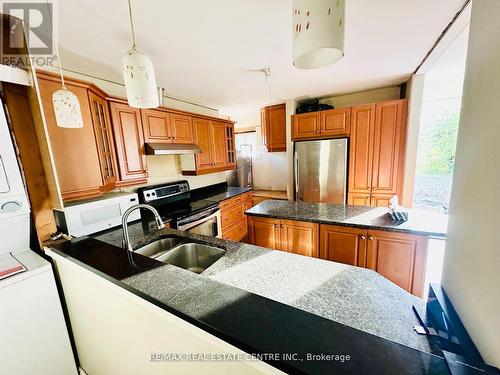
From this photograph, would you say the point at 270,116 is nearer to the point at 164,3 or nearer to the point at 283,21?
the point at 283,21

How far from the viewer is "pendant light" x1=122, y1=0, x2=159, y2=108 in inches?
33.5

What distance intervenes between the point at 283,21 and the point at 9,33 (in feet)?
5.58

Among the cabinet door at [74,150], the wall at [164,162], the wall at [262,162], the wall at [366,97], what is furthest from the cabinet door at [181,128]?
the wall at [366,97]

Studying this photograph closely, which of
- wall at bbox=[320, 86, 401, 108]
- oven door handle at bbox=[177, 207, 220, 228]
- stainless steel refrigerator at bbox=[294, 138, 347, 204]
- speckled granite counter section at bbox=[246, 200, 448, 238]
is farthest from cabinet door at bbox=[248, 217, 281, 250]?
wall at bbox=[320, 86, 401, 108]

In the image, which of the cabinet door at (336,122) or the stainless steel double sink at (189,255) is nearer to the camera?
the stainless steel double sink at (189,255)

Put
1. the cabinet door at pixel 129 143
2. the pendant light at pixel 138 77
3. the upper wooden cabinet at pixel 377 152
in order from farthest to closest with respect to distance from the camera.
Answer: the upper wooden cabinet at pixel 377 152
the cabinet door at pixel 129 143
the pendant light at pixel 138 77

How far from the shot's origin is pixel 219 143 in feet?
11.4

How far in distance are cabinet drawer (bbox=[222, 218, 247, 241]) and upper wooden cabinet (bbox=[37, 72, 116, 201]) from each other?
1829 millimetres

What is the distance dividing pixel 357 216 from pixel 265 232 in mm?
939

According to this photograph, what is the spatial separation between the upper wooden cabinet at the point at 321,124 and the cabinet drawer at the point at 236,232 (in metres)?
1.81

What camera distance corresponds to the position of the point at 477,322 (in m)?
0.49

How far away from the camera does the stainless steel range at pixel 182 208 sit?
2.40m

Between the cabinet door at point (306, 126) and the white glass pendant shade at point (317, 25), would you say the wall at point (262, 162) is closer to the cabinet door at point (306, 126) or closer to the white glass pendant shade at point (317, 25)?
the cabinet door at point (306, 126)

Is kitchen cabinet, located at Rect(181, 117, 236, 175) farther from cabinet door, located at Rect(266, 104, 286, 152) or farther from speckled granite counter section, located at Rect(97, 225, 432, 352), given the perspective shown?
speckled granite counter section, located at Rect(97, 225, 432, 352)
